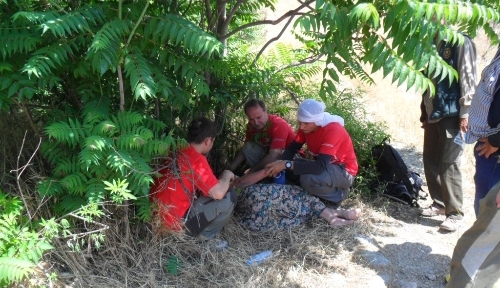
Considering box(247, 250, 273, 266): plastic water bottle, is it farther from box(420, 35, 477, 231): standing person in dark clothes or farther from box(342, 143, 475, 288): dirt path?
box(420, 35, 477, 231): standing person in dark clothes

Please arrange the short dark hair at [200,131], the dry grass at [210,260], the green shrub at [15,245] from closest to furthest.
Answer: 1. the green shrub at [15,245]
2. the dry grass at [210,260]
3. the short dark hair at [200,131]

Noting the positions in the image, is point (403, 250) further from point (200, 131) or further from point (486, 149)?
point (200, 131)

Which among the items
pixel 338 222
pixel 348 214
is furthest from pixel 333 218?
pixel 348 214

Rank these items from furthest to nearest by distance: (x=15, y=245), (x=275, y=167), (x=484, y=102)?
(x=275, y=167) → (x=484, y=102) → (x=15, y=245)

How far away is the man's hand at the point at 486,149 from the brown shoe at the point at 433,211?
1635mm

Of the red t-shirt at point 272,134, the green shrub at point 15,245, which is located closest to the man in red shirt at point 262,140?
the red t-shirt at point 272,134

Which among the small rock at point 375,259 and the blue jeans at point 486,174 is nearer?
the blue jeans at point 486,174

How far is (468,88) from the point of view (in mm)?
4277

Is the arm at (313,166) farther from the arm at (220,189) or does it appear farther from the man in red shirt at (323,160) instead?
the arm at (220,189)

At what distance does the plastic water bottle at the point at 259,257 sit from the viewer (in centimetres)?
377

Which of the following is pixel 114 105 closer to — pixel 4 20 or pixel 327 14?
pixel 4 20

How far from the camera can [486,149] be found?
10.7 ft

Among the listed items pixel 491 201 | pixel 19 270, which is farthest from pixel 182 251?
pixel 491 201

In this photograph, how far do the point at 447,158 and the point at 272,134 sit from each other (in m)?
1.57
